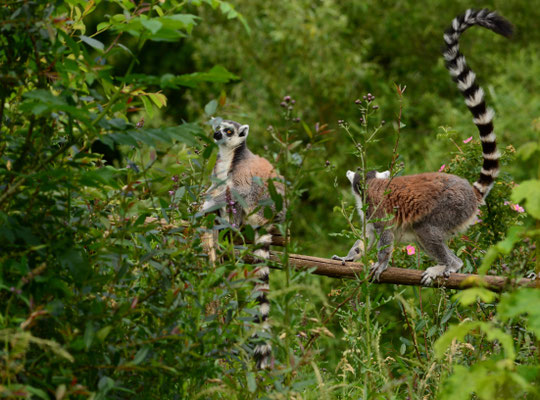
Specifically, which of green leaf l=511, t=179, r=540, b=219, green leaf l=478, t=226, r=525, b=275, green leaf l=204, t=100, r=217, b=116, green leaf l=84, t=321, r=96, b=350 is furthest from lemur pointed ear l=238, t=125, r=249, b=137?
green leaf l=511, t=179, r=540, b=219

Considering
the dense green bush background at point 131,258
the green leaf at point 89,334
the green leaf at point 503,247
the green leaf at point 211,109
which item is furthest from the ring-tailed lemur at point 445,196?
the green leaf at point 89,334

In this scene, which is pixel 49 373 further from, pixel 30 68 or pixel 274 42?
pixel 274 42

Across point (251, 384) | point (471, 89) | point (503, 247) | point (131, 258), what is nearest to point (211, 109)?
point (131, 258)

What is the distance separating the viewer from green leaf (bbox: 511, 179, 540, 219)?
179cm

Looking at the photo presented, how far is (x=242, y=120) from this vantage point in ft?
32.7

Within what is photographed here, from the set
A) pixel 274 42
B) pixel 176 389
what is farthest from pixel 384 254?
pixel 274 42

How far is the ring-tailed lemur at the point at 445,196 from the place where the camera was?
4.19 metres

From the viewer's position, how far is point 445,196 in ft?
13.8

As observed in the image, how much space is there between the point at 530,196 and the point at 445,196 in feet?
8.03

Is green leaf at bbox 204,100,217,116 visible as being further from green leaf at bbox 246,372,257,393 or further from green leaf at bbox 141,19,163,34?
green leaf at bbox 246,372,257,393

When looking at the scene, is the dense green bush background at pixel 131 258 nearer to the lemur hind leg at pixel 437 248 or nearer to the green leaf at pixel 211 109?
the green leaf at pixel 211 109

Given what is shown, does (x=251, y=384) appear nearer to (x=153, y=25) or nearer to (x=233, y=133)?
→ (x=153, y=25)

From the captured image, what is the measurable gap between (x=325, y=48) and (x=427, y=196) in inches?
267

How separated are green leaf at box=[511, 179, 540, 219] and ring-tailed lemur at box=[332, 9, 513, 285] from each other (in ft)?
7.50
